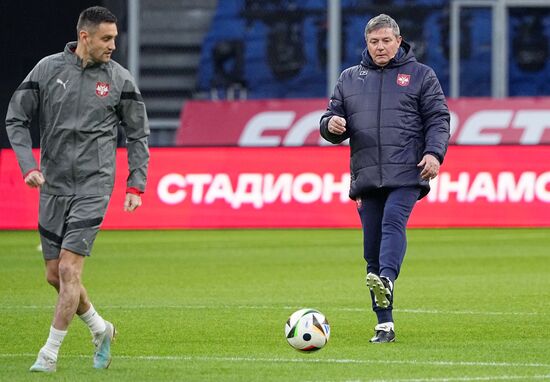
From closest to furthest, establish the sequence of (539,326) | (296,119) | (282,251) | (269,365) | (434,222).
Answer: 1. (269,365)
2. (539,326)
3. (282,251)
4. (434,222)
5. (296,119)

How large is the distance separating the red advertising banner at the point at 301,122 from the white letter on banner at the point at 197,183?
4.87 meters

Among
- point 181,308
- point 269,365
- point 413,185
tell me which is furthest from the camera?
point 181,308

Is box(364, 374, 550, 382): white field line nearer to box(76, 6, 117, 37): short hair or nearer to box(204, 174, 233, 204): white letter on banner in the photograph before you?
box(76, 6, 117, 37): short hair

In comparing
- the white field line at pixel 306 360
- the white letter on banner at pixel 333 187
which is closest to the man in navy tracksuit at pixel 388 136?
the white field line at pixel 306 360

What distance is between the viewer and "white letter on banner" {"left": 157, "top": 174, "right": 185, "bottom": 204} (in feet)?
79.3

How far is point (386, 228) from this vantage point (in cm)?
1075

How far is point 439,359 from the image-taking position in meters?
9.71

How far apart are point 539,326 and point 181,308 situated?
3.18 metres

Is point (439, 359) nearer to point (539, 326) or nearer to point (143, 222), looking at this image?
point (539, 326)

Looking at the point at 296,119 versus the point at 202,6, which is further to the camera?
the point at 202,6

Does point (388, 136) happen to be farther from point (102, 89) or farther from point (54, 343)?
point (54, 343)

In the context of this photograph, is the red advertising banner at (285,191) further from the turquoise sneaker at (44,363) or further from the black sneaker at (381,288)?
the turquoise sneaker at (44,363)

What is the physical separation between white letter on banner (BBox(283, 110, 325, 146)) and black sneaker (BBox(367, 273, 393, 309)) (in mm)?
19810

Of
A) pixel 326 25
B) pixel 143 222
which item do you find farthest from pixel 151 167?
pixel 326 25
